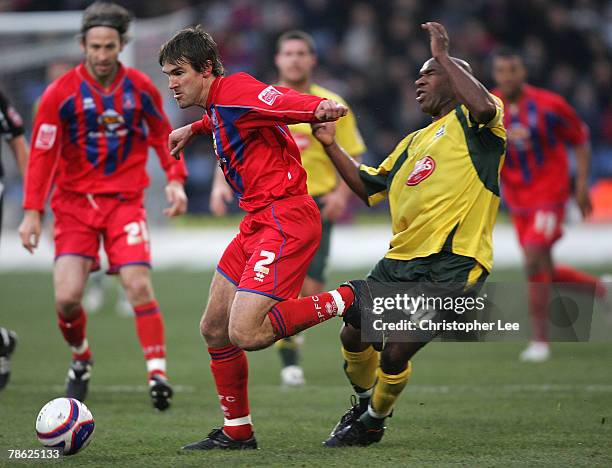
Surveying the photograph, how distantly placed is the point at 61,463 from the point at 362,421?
154 cm

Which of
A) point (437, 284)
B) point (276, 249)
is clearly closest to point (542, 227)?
point (437, 284)

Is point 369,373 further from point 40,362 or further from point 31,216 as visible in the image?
point 40,362

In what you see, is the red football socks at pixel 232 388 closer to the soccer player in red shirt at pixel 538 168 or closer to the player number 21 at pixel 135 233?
the player number 21 at pixel 135 233

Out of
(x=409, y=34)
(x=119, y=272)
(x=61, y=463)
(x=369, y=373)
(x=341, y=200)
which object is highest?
(x=409, y=34)

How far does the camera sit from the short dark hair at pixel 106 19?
697 centimetres

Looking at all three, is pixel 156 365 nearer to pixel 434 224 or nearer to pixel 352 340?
pixel 352 340

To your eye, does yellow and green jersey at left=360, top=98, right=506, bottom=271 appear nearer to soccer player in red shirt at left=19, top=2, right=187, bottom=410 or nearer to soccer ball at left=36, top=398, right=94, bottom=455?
soccer ball at left=36, top=398, right=94, bottom=455

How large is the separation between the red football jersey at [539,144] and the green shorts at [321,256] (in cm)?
222

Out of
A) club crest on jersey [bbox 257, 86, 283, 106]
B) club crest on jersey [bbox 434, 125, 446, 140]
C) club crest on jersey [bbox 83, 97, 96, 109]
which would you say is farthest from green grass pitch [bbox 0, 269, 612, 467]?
club crest on jersey [bbox 83, 97, 96, 109]

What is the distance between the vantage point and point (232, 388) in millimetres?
5555

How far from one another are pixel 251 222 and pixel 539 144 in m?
4.82

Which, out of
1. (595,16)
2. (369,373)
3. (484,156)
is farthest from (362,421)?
(595,16)

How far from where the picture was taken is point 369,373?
19.1 feet

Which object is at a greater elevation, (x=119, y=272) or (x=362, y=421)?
(x=119, y=272)
